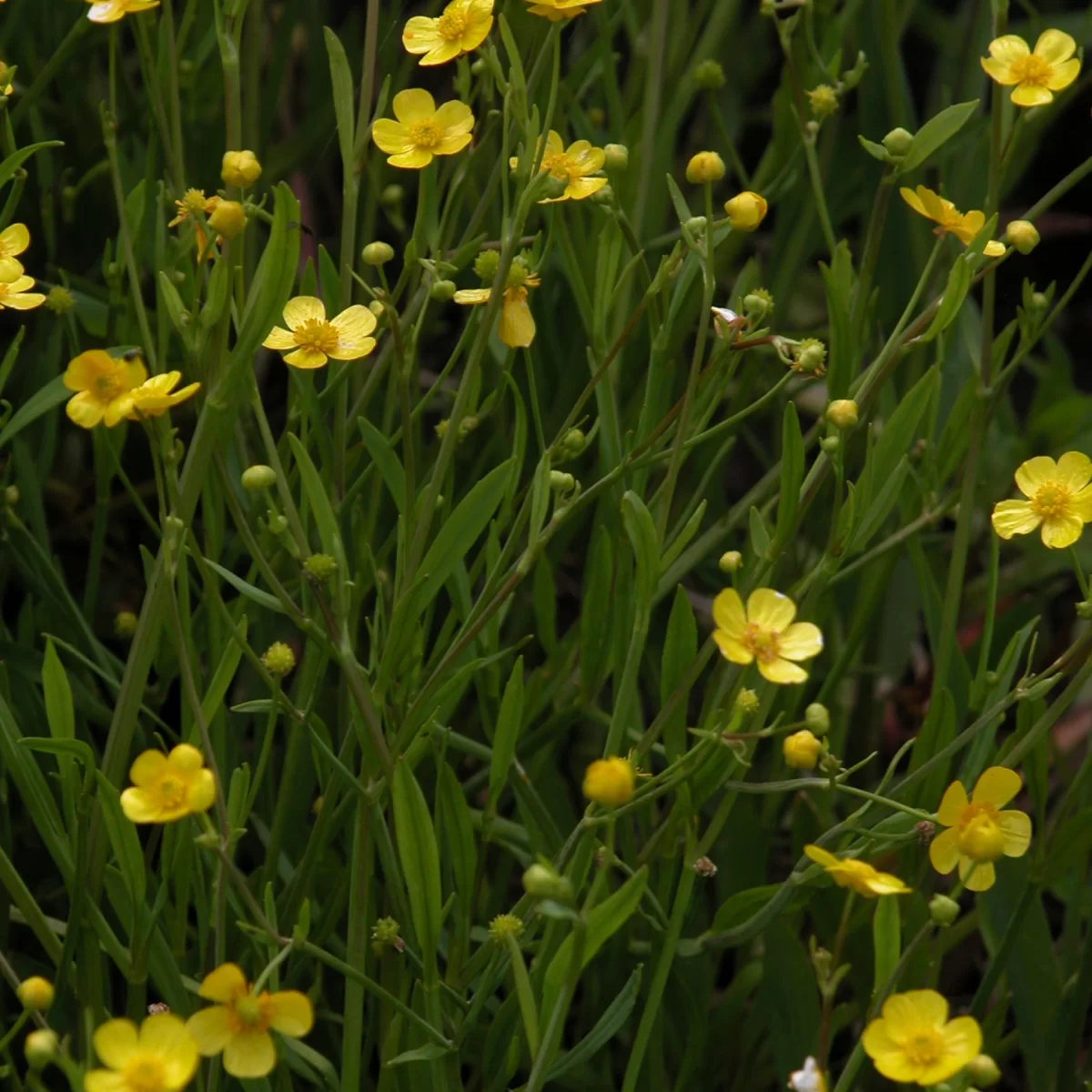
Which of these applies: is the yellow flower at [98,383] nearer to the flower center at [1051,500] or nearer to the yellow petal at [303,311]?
the yellow petal at [303,311]

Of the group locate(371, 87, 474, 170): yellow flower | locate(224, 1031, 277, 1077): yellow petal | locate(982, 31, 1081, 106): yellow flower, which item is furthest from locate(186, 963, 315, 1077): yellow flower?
locate(982, 31, 1081, 106): yellow flower

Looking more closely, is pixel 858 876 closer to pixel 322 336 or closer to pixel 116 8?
pixel 322 336

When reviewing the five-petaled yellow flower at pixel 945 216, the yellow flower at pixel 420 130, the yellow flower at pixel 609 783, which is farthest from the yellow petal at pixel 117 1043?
the five-petaled yellow flower at pixel 945 216

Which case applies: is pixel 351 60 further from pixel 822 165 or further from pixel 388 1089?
pixel 388 1089

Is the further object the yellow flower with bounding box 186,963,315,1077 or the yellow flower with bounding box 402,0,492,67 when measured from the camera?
the yellow flower with bounding box 402,0,492,67

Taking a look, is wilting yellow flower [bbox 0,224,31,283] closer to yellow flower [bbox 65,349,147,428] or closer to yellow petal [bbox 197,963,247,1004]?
yellow flower [bbox 65,349,147,428]

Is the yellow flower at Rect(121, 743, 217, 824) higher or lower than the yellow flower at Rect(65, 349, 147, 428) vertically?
lower

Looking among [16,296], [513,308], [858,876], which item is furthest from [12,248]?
[858,876]
